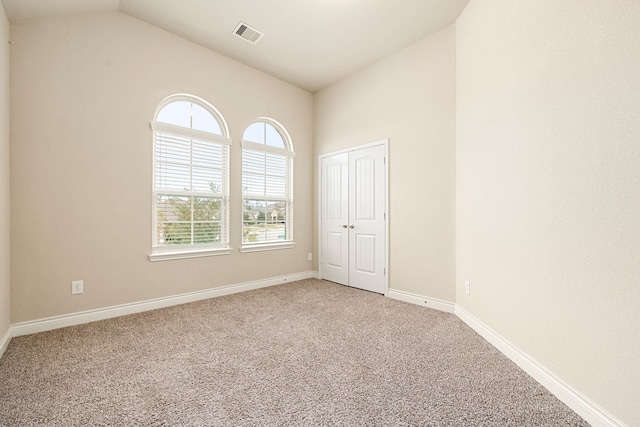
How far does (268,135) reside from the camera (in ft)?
14.2

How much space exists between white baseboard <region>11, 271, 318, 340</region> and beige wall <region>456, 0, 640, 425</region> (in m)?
2.85

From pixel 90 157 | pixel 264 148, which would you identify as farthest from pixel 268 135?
pixel 90 157

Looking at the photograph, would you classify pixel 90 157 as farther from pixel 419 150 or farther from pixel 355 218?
pixel 419 150

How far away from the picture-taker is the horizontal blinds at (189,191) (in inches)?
130

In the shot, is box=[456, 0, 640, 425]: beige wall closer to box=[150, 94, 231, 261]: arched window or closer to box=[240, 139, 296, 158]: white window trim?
box=[240, 139, 296, 158]: white window trim

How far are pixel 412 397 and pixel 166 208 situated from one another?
309 centimetres

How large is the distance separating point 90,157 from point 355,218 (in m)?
3.16

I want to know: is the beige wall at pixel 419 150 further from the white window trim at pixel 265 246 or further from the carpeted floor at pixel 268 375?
the white window trim at pixel 265 246

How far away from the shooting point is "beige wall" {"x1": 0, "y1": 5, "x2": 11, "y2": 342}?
87.4 inches

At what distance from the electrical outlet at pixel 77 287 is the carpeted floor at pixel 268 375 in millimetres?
354

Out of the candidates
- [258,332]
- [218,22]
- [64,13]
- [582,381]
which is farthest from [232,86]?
[582,381]

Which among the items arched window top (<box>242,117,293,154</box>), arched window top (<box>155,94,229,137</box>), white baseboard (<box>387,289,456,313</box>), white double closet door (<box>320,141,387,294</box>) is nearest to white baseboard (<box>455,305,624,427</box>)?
white baseboard (<box>387,289,456,313</box>)

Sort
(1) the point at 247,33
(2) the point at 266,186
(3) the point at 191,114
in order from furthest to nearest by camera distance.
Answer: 1. (2) the point at 266,186
2. (3) the point at 191,114
3. (1) the point at 247,33

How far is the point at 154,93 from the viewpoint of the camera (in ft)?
10.4
